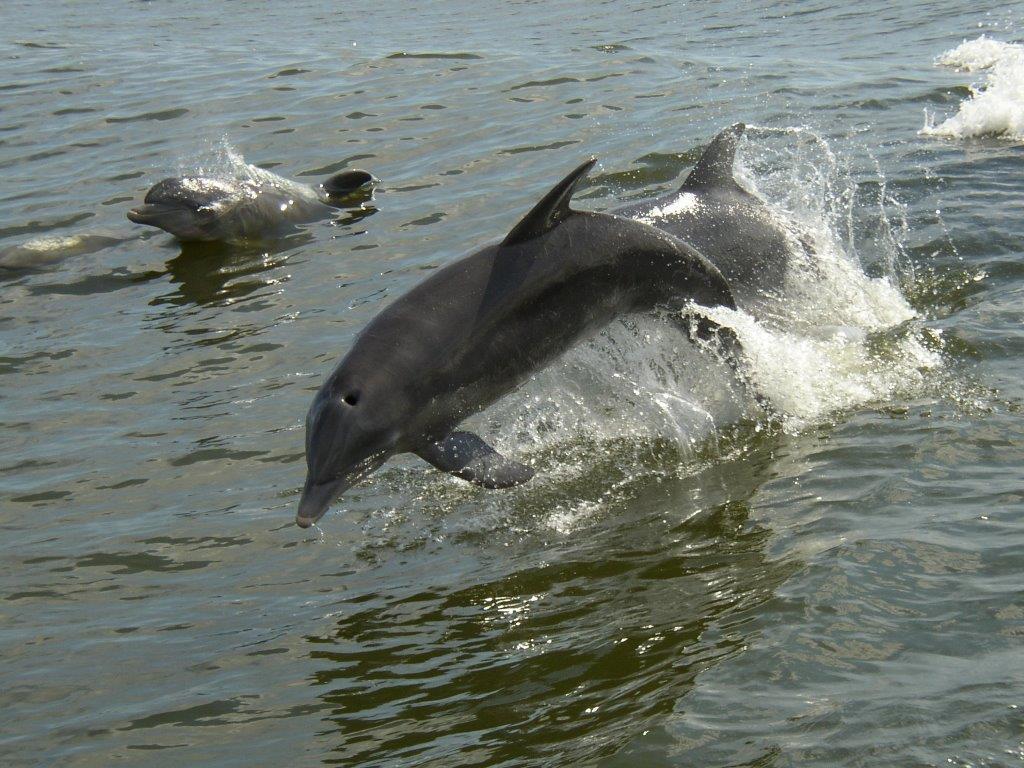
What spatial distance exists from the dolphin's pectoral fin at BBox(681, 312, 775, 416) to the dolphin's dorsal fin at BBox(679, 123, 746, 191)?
1.47 m

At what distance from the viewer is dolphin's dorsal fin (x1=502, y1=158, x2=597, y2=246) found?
7207 millimetres

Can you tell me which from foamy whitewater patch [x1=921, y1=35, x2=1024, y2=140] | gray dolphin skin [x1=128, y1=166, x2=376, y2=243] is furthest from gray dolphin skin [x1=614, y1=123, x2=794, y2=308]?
foamy whitewater patch [x1=921, y1=35, x2=1024, y2=140]

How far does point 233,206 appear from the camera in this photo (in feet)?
45.3

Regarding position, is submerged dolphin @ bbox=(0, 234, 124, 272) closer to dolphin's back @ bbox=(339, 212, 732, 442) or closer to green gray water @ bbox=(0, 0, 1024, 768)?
green gray water @ bbox=(0, 0, 1024, 768)

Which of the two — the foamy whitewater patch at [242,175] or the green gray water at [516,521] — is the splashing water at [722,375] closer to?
the green gray water at [516,521]

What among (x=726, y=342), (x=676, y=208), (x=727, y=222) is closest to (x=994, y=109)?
(x=727, y=222)

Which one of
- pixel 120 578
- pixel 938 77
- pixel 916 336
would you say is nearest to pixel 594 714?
pixel 120 578

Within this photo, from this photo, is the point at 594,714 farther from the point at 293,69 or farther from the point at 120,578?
the point at 293,69

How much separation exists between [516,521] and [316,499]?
1.44m

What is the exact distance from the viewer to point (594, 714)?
546 cm

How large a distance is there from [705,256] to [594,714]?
445 cm

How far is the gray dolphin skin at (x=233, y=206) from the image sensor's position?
1370 cm

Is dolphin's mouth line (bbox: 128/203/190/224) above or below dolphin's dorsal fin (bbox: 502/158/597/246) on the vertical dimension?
below

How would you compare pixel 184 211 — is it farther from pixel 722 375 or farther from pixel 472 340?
pixel 472 340
